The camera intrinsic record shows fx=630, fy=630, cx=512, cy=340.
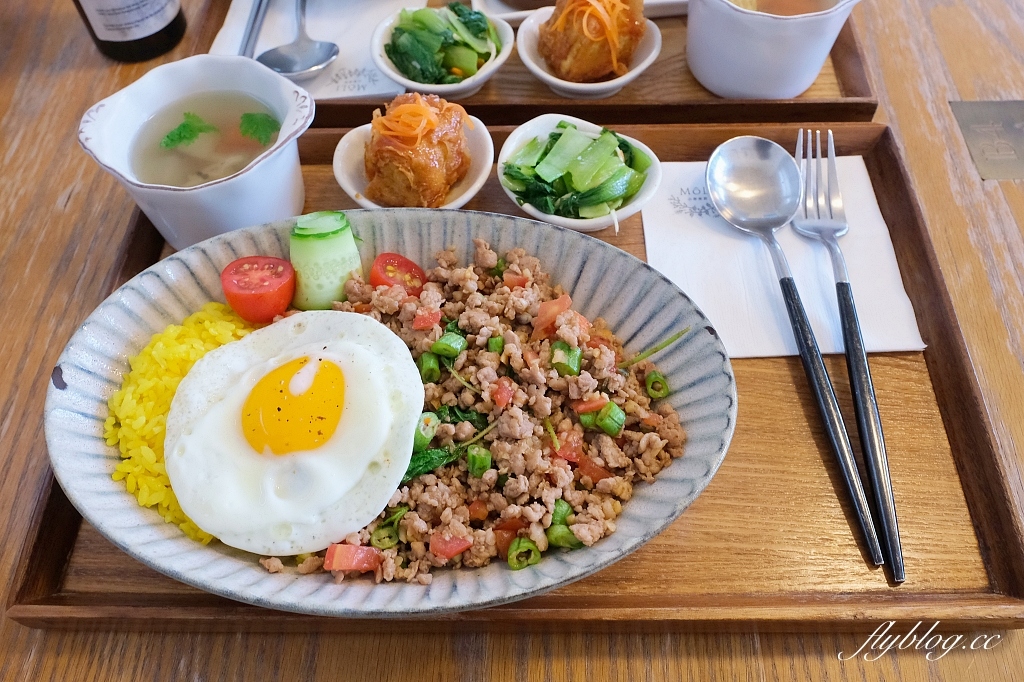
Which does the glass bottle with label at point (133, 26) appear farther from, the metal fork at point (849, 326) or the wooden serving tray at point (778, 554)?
the metal fork at point (849, 326)

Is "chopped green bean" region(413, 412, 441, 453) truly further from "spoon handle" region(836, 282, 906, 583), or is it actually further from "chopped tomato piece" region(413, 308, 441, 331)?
"spoon handle" region(836, 282, 906, 583)

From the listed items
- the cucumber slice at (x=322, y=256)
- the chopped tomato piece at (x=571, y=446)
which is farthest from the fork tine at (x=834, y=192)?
the cucumber slice at (x=322, y=256)

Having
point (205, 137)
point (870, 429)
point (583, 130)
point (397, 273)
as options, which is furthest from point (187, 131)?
point (870, 429)

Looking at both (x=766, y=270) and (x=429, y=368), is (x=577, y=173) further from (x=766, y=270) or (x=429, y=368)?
(x=429, y=368)

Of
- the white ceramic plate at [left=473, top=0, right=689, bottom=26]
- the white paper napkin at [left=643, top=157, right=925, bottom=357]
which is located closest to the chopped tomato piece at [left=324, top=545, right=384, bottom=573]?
the white paper napkin at [left=643, top=157, right=925, bottom=357]

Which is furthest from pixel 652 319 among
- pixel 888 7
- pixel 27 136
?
pixel 27 136

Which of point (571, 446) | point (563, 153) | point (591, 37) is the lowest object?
point (571, 446)
